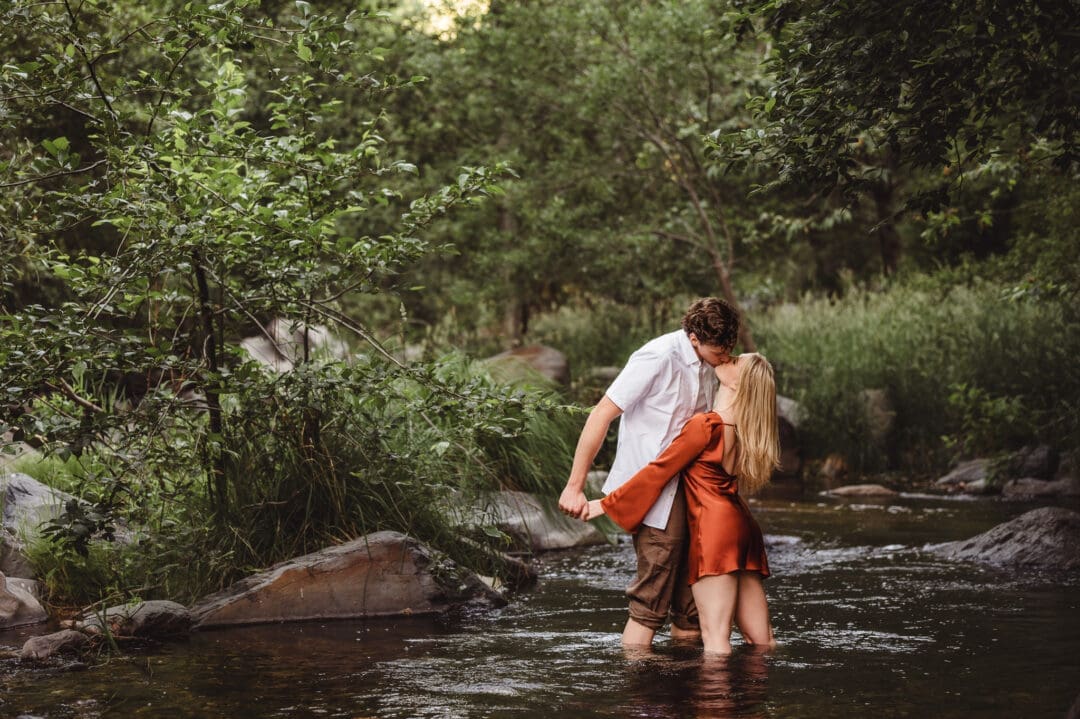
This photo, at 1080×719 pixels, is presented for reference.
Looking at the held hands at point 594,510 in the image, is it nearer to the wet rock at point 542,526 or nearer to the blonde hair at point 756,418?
the blonde hair at point 756,418

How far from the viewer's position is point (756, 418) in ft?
21.1

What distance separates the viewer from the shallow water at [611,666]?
5.79 meters

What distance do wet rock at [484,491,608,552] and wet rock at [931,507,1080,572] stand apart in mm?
3331

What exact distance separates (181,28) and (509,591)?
482 cm

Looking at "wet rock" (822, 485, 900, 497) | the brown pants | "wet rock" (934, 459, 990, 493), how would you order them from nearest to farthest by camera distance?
the brown pants, "wet rock" (822, 485, 900, 497), "wet rock" (934, 459, 990, 493)

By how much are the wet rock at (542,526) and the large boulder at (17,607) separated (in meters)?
3.68

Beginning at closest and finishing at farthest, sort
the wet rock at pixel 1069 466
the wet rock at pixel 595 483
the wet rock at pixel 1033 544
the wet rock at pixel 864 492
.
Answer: the wet rock at pixel 1033 544, the wet rock at pixel 595 483, the wet rock at pixel 1069 466, the wet rock at pixel 864 492

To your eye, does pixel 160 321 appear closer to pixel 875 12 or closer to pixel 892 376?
pixel 875 12

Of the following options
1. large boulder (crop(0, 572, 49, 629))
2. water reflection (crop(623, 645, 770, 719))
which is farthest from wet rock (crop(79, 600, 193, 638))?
water reflection (crop(623, 645, 770, 719))

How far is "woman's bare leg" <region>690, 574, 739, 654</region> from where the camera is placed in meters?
6.43

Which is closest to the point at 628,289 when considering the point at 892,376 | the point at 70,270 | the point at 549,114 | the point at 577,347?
the point at 577,347

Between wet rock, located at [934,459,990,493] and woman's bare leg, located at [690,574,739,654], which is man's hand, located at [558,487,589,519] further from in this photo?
wet rock, located at [934,459,990,493]

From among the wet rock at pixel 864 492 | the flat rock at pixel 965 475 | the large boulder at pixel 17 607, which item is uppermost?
the flat rock at pixel 965 475

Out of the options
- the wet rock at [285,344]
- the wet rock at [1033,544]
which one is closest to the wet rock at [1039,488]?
the wet rock at [1033,544]
